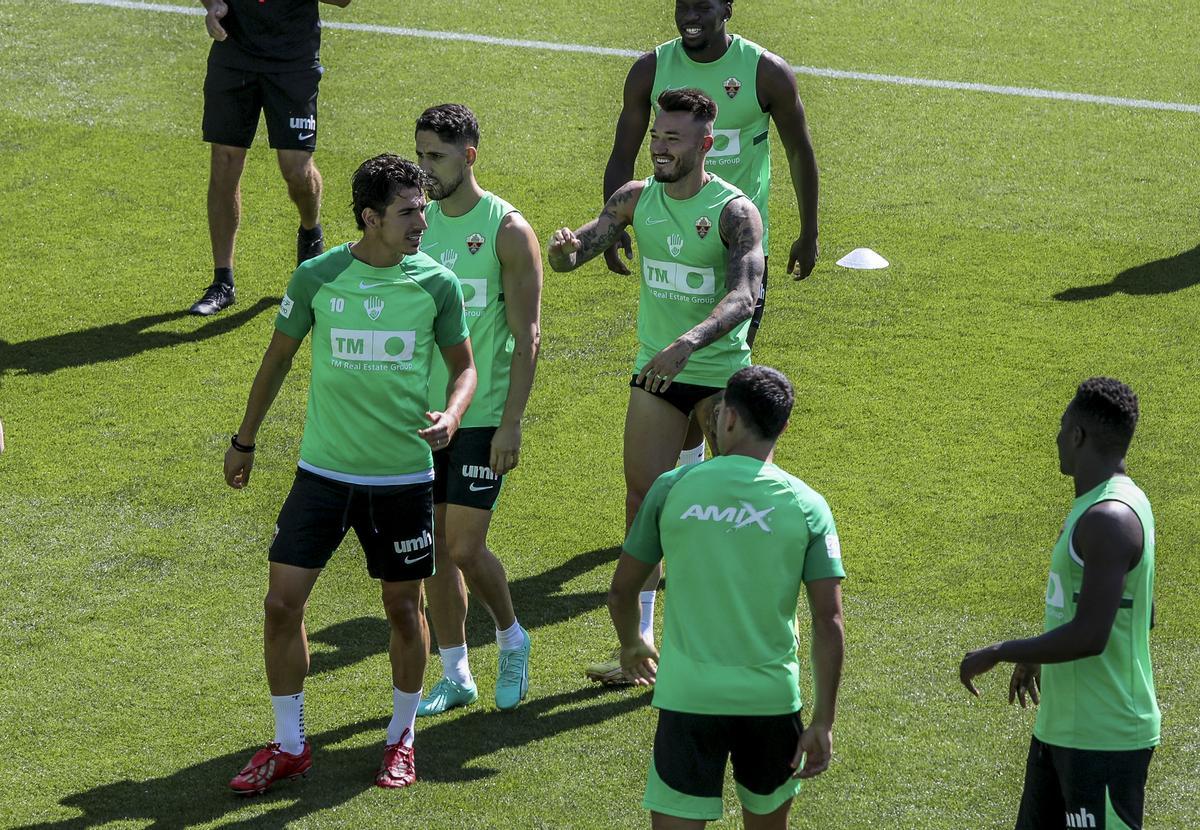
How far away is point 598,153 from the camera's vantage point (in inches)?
560

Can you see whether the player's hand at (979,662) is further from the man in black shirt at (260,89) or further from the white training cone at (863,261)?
the white training cone at (863,261)

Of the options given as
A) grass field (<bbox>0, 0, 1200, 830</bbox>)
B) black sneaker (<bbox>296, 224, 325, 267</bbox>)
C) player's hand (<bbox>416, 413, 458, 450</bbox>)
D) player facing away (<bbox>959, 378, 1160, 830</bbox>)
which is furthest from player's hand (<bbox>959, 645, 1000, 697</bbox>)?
black sneaker (<bbox>296, 224, 325, 267</bbox>)

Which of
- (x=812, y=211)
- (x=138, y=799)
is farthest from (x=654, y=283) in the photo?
(x=138, y=799)

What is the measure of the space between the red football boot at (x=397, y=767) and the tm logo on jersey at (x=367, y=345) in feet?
4.90

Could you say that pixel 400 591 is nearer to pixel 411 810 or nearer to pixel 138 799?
pixel 411 810

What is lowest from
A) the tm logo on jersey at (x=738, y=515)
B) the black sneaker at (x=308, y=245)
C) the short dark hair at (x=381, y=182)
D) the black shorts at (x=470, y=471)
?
the black sneaker at (x=308, y=245)

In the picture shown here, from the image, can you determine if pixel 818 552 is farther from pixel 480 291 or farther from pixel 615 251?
pixel 615 251

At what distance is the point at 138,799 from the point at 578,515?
3.27m

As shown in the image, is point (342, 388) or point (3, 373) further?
point (3, 373)

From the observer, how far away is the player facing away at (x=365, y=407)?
6223 mm

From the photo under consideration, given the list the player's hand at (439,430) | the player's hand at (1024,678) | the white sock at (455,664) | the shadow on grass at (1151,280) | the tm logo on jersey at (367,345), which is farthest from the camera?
the shadow on grass at (1151,280)

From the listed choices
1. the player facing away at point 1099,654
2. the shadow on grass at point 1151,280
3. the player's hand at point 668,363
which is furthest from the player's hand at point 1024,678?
the shadow on grass at point 1151,280

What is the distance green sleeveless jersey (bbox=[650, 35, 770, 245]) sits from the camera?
8.69 meters

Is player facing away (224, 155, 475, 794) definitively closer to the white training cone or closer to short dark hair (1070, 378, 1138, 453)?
short dark hair (1070, 378, 1138, 453)
